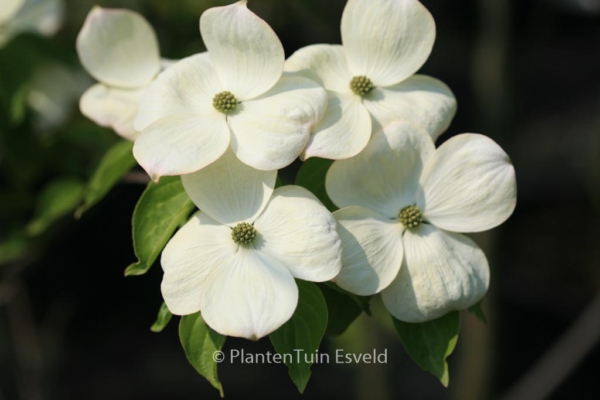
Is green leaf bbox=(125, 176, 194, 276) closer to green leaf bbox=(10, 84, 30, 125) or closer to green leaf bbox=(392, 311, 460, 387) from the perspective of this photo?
green leaf bbox=(392, 311, 460, 387)

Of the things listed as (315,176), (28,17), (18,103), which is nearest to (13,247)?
(18,103)

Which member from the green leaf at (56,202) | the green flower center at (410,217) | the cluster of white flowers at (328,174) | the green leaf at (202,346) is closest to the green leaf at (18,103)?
the green leaf at (56,202)

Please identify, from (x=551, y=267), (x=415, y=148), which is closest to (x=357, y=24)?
(x=415, y=148)

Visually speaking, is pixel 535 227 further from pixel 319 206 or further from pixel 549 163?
pixel 319 206

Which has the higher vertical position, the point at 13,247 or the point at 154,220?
the point at 154,220

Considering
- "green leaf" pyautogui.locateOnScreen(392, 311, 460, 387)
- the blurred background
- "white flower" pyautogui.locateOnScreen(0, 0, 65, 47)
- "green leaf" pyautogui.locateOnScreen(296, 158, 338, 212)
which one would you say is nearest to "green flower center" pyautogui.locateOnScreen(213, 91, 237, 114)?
"green leaf" pyautogui.locateOnScreen(296, 158, 338, 212)

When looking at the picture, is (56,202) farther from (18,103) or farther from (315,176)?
Answer: (315,176)
